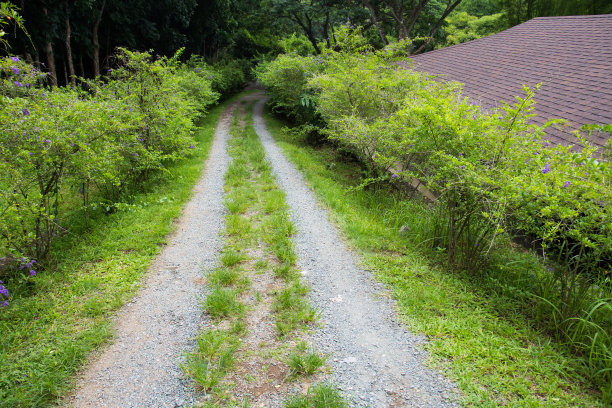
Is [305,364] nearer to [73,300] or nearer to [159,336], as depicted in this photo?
[159,336]

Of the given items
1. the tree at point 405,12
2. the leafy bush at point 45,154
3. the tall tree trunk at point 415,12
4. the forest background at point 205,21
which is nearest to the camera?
the leafy bush at point 45,154

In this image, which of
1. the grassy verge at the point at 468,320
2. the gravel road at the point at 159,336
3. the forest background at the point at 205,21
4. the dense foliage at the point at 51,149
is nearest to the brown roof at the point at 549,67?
the forest background at the point at 205,21

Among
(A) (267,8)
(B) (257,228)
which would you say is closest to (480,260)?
(B) (257,228)

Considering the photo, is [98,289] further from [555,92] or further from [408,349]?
[555,92]

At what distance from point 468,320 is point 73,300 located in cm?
424

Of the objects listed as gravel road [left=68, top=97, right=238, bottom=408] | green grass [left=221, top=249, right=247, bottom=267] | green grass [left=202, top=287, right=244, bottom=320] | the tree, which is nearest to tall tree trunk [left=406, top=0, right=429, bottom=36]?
the tree

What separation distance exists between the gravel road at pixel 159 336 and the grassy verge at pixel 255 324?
16 centimetres

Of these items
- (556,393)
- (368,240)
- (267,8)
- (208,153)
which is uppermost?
(267,8)

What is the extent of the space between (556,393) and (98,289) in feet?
15.1

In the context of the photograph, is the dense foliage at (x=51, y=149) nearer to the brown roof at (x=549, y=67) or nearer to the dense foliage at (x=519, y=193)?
the dense foliage at (x=519, y=193)

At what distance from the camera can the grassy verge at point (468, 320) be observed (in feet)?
8.64

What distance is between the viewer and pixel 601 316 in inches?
130

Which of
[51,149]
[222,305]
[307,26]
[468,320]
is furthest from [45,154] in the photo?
[307,26]

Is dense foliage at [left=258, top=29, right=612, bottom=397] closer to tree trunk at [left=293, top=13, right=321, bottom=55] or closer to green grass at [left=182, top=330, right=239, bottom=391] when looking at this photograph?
green grass at [left=182, top=330, right=239, bottom=391]
